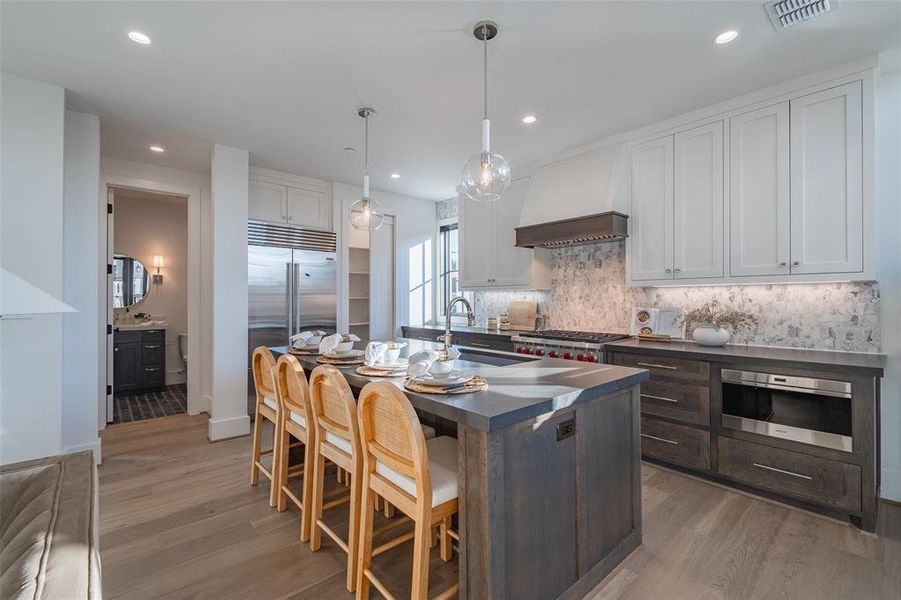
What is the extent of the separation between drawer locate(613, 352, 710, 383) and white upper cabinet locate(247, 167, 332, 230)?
3.65m

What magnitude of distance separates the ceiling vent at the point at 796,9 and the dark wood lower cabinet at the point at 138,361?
22.7ft

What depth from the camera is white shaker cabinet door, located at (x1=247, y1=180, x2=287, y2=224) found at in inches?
175

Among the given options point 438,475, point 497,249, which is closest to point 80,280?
point 438,475

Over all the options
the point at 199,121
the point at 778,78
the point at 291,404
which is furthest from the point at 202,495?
the point at 778,78

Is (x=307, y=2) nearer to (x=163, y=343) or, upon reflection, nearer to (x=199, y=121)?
(x=199, y=121)

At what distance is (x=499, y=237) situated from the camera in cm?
464

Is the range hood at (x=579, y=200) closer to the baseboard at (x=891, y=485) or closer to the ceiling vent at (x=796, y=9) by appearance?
the ceiling vent at (x=796, y=9)

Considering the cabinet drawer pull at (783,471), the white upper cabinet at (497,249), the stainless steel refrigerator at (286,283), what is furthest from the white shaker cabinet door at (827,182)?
the stainless steel refrigerator at (286,283)

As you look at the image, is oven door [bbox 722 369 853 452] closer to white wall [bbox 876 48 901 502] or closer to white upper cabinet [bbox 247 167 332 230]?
white wall [bbox 876 48 901 502]

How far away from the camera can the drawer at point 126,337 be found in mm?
5258

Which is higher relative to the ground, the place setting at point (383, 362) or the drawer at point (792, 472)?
the place setting at point (383, 362)

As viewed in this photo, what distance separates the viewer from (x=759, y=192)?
2.81 meters

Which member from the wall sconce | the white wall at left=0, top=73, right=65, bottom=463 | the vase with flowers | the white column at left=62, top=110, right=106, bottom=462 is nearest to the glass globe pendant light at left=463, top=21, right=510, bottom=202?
the vase with flowers

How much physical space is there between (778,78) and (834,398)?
2.04 m
